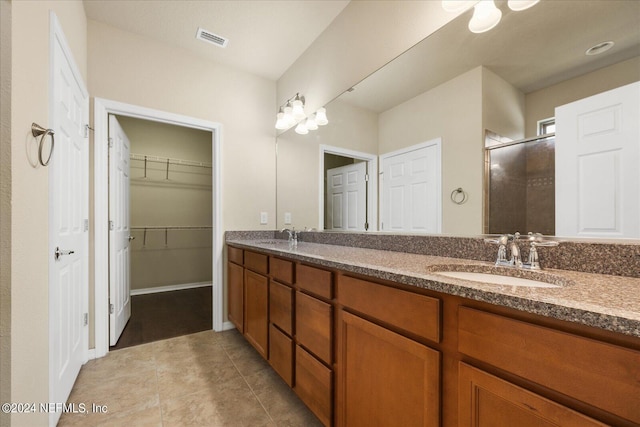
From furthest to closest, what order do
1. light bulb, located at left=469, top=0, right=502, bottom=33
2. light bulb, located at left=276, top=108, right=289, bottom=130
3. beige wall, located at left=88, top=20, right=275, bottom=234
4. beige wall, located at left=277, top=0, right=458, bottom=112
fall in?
light bulb, located at left=276, top=108, right=289, bottom=130 → beige wall, located at left=88, top=20, right=275, bottom=234 → beige wall, located at left=277, top=0, right=458, bottom=112 → light bulb, located at left=469, top=0, right=502, bottom=33

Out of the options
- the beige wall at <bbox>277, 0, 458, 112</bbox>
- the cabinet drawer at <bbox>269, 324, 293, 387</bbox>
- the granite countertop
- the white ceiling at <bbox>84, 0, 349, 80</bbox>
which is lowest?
the cabinet drawer at <bbox>269, 324, 293, 387</bbox>

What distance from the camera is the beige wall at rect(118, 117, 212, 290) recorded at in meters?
3.81

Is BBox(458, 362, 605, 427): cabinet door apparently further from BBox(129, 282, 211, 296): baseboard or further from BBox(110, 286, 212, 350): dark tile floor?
BBox(129, 282, 211, 296): baseboard

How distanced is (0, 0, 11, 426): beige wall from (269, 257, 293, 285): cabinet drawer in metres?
1.06

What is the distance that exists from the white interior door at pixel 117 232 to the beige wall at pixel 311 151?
1.44 m

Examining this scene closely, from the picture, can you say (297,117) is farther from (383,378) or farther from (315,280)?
(383,378)

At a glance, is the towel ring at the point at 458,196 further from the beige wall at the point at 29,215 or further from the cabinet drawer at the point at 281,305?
the beige wall at the point at 29,215

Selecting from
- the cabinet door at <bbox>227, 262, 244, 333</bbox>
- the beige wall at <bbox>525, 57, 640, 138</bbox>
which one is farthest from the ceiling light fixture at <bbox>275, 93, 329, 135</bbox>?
the beige wall at <bbox>525, 57, 640, 138</bbox>

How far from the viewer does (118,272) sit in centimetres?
233

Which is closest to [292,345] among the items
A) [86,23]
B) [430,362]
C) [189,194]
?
[430,362]

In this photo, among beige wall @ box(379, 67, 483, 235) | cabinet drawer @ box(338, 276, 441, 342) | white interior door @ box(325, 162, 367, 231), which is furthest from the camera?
white interior door @ box(325, 162, 367, 231)

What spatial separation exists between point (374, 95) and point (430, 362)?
1610 millimetres

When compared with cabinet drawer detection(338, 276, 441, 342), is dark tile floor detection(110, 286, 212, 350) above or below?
below

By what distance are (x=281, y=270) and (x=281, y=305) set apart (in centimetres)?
21
